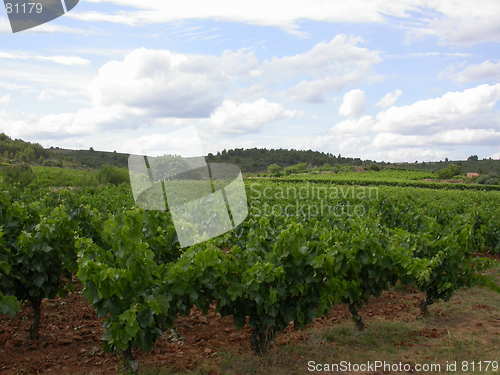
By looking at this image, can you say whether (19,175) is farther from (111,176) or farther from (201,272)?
(201,272)

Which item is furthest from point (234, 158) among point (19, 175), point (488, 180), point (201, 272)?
point (201, 272)

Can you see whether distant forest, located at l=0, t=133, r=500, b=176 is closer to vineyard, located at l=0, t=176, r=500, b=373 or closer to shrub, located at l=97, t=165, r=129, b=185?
shrub, located at l=97, t=165, r=129, b=185

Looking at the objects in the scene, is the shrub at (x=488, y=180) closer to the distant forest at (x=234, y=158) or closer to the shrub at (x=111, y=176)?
the distant forest at (x=234, y=158)

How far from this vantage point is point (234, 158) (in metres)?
84.8

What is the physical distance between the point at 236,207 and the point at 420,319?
825cm

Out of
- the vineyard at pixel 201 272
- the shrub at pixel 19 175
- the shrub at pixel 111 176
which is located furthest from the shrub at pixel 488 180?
the vineyard at pixel 201 272

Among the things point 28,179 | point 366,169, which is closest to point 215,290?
point 28,179

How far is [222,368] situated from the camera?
5.45 metres
